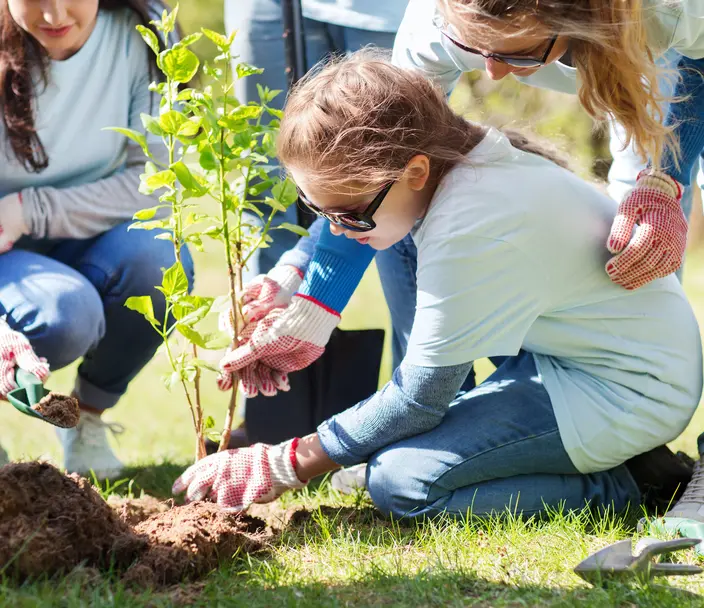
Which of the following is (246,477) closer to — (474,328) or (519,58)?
(474,328)

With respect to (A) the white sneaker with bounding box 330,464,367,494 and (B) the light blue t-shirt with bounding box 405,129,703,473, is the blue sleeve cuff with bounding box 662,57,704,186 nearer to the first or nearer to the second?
(B) the light blue t-shirt with bounding box 405,129,703,473

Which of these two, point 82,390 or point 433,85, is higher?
point 433,85

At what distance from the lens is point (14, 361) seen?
7.80ft

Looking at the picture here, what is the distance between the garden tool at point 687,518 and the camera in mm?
2131

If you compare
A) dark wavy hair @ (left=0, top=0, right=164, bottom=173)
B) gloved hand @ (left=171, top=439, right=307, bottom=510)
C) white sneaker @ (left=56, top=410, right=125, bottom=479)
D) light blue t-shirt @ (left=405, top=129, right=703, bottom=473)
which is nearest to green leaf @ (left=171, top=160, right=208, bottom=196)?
light blue t-shirt @ (left=405, top=129, right=703, bottom=473)

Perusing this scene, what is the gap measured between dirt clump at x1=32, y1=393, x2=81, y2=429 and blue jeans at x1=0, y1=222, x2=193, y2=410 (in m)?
0.58

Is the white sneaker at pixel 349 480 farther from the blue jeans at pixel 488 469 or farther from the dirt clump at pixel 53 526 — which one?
the dirt clump at pixel 53 526

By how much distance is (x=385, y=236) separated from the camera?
7.48 feet

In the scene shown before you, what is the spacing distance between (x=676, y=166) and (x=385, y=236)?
0.78 meters

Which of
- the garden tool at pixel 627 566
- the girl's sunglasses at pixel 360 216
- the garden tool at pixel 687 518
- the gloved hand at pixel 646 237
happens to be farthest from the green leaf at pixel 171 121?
the garden tool at pixel 687 518

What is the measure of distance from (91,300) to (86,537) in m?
0.97

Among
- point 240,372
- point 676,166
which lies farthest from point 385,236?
point 676,166

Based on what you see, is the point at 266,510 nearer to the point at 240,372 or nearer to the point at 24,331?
the point at 240,372

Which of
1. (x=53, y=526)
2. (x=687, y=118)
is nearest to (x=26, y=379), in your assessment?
(x=53, y=526)
